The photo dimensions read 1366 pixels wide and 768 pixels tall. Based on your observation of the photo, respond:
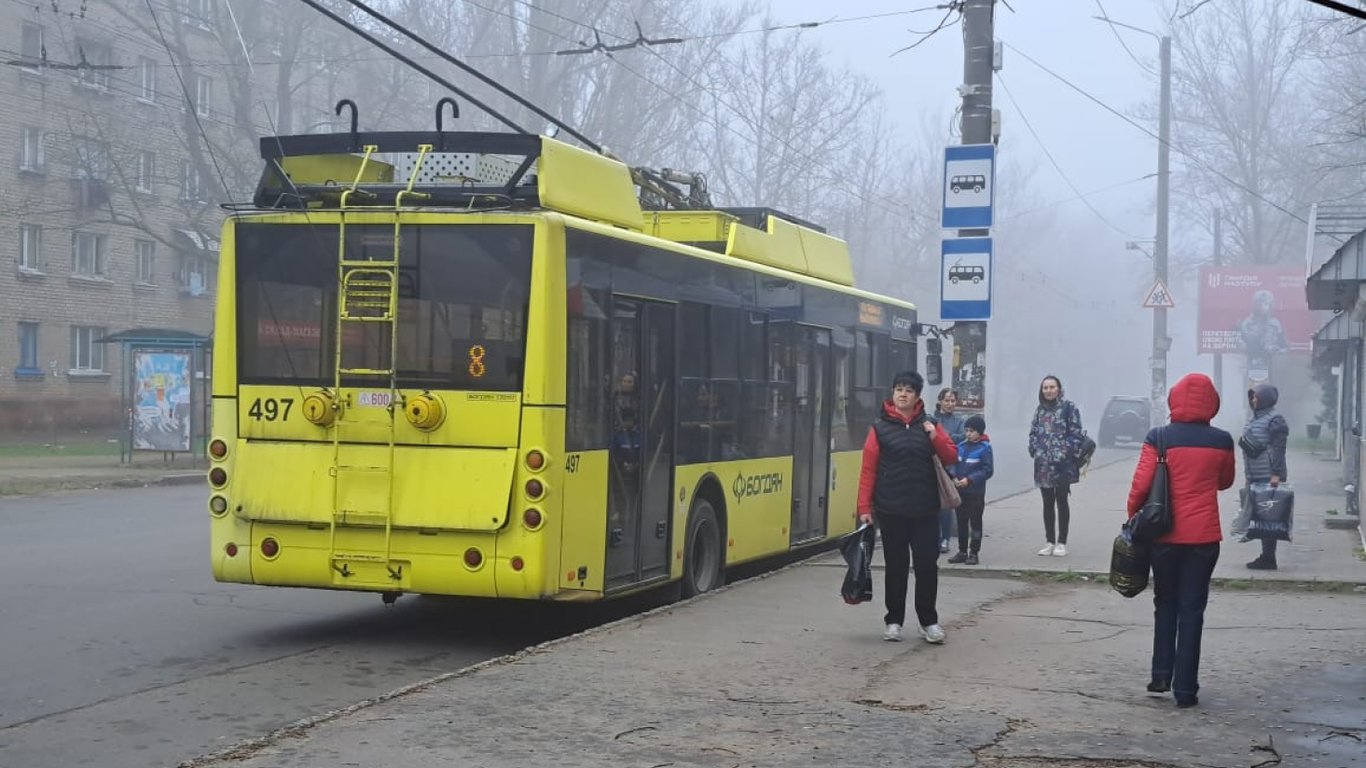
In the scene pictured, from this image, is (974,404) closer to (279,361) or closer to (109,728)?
(279,361)

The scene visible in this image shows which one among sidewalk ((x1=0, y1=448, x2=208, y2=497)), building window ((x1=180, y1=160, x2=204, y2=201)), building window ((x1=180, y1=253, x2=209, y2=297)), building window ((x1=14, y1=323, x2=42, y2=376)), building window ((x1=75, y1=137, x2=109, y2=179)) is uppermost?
building window ((x1=75, y1=137, x2=109, y2=179))

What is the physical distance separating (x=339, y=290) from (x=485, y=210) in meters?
1.03

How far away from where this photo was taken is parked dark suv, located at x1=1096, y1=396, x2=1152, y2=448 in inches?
2218

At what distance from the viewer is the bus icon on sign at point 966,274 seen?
56.3 feet

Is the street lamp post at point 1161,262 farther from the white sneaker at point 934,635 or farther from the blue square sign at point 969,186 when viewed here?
the white sneaker at point 934,635

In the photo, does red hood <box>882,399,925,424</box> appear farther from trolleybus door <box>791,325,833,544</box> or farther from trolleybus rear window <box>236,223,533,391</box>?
trolleybus door <box>791,325,833,544</box>

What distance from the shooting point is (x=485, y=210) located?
10180mm

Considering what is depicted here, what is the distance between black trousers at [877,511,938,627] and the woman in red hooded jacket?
1.93m

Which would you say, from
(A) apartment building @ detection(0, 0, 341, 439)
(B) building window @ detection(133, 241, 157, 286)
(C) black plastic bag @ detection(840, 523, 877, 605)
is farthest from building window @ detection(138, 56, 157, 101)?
(C) black plastic bag @ detection(840, 523, 877, 605)

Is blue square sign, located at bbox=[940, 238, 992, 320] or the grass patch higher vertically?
blue square sign, located at bbox=[940, 238, 992, 320]

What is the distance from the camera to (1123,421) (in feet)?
185

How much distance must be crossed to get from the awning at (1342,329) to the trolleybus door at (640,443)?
457 inches

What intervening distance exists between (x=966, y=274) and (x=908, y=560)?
23.9ft

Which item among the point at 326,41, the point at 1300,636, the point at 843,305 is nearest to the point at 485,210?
the point at 1300,636
